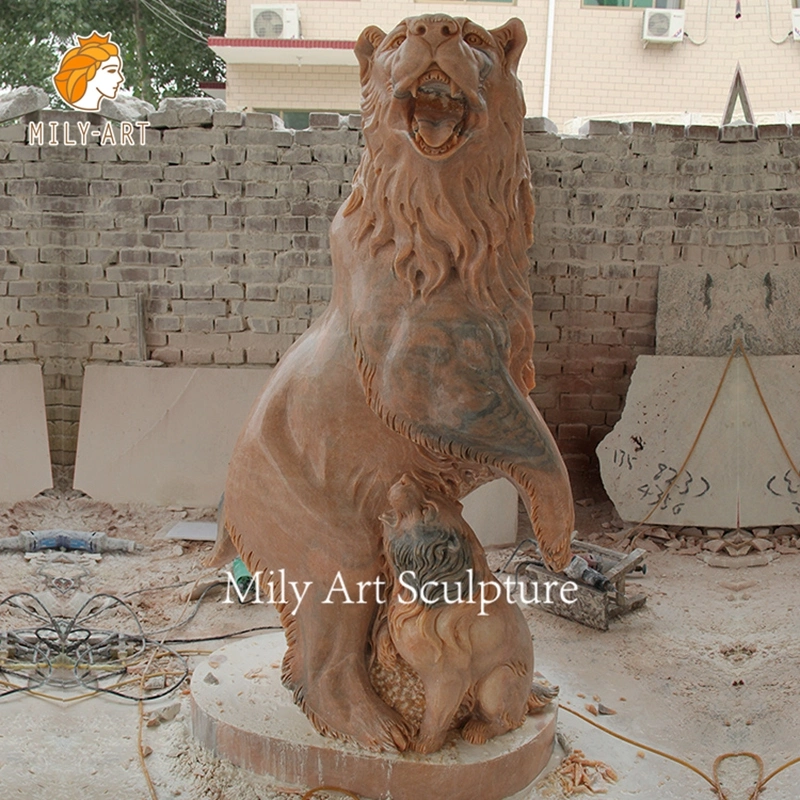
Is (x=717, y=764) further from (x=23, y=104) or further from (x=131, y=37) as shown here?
(x=131, y=37)

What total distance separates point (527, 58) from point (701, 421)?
5.81m

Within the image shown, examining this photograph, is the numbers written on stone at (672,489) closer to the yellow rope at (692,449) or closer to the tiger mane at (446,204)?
the yellow rope at (692,449)

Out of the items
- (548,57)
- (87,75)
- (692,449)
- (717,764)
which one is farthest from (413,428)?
(548,57)

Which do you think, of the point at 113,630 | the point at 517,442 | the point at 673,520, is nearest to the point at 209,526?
the point at 113,630

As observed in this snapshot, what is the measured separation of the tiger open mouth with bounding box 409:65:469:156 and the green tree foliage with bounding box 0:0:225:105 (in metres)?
9.31

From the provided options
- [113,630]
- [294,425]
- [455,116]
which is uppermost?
[455,116]

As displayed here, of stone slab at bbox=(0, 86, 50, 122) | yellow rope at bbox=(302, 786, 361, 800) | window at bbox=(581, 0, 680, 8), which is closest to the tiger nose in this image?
yellow rope at bbox=(302, 786, 361, 800)

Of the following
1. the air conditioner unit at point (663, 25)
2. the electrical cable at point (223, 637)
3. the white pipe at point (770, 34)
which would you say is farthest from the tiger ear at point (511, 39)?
the white pipe at point (770, 34)

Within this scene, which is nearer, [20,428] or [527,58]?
[20,428]

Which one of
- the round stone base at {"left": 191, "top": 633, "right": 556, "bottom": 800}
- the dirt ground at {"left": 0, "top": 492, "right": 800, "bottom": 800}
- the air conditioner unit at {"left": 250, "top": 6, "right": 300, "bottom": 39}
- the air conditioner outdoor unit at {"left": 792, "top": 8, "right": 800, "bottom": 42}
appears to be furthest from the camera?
the air conditioner outdoor unit at {"left": 792, "top": 8, "right": 800, "bottom": 42}

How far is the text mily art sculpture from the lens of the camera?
2.12 meters

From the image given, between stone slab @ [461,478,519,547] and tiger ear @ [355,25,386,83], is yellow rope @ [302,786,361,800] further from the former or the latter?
stone slab @ [461,478,519,547]

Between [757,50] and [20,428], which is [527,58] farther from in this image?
[20,428]

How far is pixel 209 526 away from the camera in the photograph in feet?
17.8
